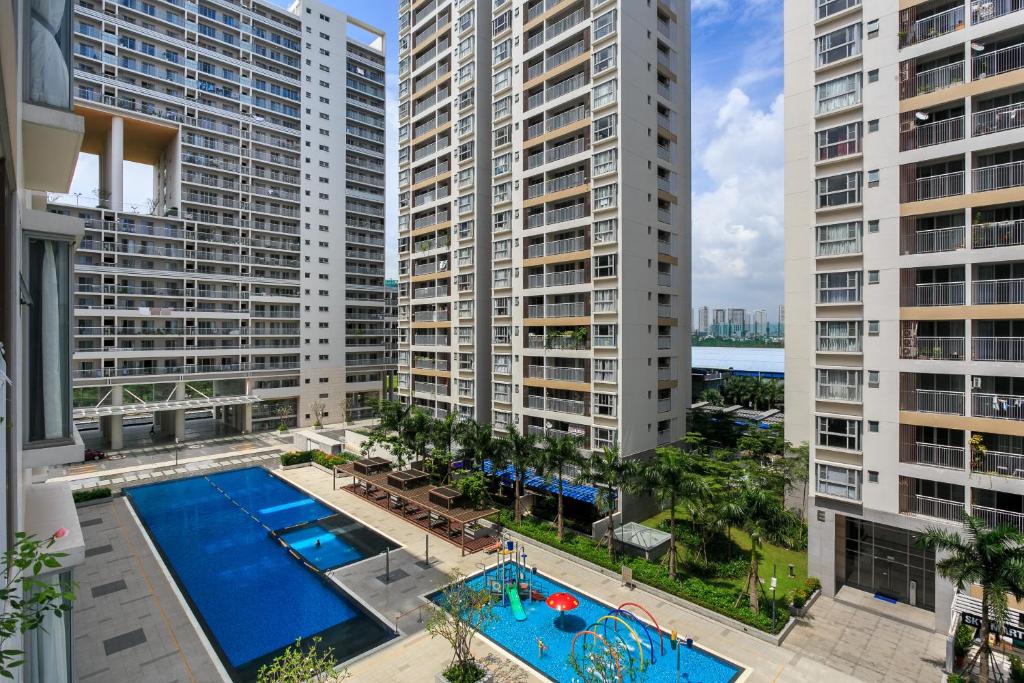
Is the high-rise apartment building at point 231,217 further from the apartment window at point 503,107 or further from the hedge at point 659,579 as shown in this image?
the hedge at point 659,579

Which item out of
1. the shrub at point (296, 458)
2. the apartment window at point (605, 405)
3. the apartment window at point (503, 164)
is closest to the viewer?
the apartment window at point (605, 405)

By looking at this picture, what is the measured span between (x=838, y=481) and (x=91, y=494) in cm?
4667

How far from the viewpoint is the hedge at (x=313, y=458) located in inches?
1780

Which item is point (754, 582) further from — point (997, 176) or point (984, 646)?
point (997, 176)

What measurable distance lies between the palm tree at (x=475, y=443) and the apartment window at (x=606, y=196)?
53.3ft

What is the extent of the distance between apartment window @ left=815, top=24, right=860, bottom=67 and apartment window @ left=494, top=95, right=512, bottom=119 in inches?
811

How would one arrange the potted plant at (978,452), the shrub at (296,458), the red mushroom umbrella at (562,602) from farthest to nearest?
the shrub at (296,458) < the red mushroom umbrella at (562,602) < the potted plant at (978,452)

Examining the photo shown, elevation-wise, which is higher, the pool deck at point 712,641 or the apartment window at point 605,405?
the apartment window at point 605,405

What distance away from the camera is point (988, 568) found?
16.7 m

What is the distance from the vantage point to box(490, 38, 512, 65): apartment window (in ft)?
126

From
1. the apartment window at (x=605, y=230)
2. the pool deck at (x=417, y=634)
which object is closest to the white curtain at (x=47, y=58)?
the pool deck at (x=417, y=634)

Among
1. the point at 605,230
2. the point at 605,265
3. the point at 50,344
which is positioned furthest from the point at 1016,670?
the point at 50,344

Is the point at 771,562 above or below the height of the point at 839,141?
below

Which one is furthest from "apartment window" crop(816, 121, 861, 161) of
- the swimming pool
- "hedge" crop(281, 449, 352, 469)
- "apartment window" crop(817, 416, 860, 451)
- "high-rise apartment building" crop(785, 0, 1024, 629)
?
"hedge" crop(281, 449, 352, 469)
